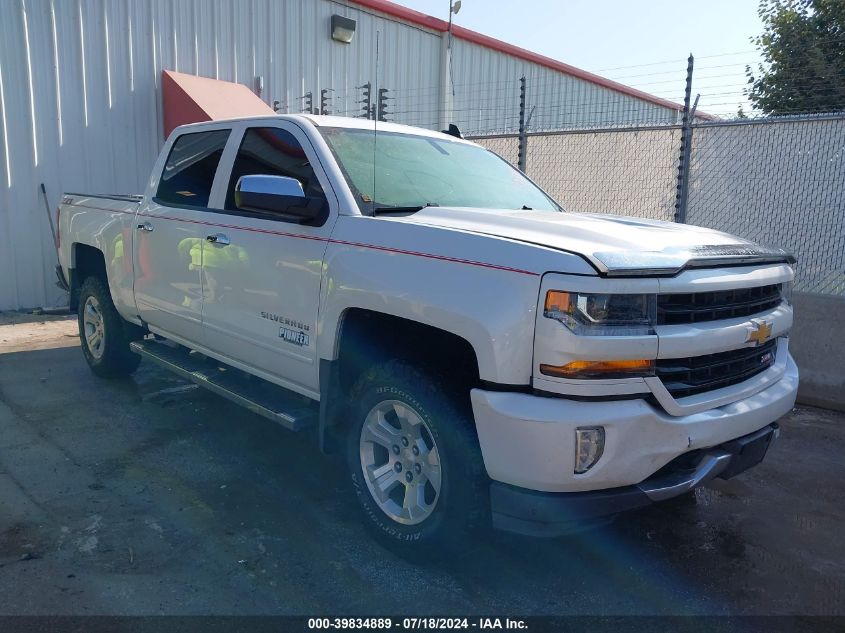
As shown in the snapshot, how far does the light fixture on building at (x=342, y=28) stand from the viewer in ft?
42.1

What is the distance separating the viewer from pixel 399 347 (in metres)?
3.30

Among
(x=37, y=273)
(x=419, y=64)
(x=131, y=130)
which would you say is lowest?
(x=37, y=273)

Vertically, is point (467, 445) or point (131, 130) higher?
point (131, 130)

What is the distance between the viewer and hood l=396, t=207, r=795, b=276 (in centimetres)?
272

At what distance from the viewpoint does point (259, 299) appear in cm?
398

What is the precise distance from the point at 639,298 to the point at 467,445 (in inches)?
35.7

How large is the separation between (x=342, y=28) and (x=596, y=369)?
1183cm

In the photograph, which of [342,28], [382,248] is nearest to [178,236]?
[382,248]

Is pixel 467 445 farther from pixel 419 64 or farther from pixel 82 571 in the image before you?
pixel 419 64

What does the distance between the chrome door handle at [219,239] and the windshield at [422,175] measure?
895 millimetres

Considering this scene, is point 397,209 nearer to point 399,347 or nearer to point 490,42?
point 399,347

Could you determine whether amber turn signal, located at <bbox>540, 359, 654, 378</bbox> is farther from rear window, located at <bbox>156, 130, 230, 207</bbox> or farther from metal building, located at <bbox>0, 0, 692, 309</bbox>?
metal building, located at <bbox>0, 0, 692, 309</bbox>

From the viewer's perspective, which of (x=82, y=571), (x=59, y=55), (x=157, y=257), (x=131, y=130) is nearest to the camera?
(x=82, y=571)

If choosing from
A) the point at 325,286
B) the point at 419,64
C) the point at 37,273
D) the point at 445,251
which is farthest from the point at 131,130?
the point at 445,251
